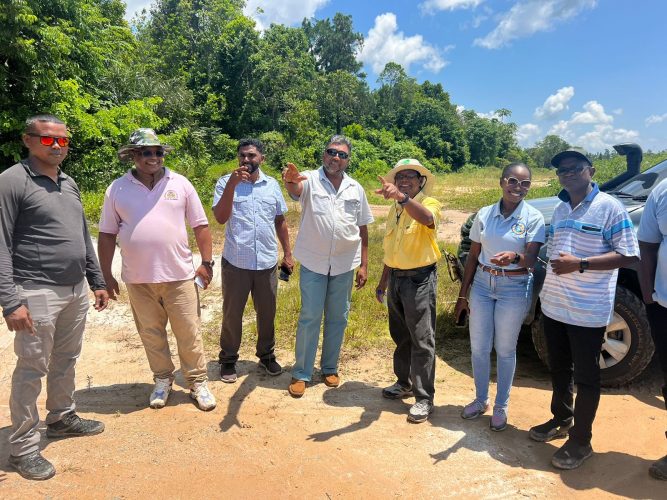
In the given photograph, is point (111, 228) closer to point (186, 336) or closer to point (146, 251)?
point (146, 251)

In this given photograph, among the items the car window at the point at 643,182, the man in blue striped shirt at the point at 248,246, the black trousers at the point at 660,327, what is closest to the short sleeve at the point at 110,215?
the man in blue striped shirt at the point at 248,246

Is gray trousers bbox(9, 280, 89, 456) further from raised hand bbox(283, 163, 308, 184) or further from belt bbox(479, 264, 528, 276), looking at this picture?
belt bbox(479, 264, 528, 276)

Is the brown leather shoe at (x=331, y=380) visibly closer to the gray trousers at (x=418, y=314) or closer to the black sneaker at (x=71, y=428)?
the gray trousers at (x=418, y=314)

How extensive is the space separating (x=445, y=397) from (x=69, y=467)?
270 centimetres

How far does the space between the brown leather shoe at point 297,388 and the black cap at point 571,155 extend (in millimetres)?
2491

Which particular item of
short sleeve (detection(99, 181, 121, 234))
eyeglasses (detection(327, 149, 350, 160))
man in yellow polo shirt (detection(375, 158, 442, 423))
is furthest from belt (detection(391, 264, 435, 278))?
short sleeve (detection(99, 181, 121, 234))

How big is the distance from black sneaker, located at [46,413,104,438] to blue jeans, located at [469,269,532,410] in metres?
2.72

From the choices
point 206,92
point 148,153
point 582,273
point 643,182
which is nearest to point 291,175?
point 148,153

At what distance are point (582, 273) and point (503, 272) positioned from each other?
0.47 m

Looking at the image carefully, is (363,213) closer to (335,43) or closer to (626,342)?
(626,342)

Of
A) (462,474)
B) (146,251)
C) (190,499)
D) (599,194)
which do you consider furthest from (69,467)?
(599,194)

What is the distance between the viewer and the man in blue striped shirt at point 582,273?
2.62m

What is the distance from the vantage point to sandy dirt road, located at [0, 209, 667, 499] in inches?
102

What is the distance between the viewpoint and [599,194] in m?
2.71
